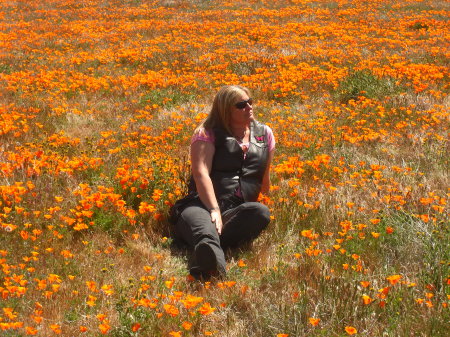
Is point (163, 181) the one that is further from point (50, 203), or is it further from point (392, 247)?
point (392, 247)

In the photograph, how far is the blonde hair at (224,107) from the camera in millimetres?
4598

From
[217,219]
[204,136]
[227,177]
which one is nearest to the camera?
[217,219]

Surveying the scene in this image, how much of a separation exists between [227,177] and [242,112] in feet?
1.99

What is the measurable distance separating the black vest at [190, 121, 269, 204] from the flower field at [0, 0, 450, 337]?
319 millimetres

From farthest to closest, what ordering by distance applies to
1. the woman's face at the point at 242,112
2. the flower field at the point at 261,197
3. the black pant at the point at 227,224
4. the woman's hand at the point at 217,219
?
the woman's face at the point at 242,112, the woman's hand at the point at 217,219, the black pant at the point at 227,224, the flower field at the point at 261,197

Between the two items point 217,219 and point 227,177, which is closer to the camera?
point 217,219

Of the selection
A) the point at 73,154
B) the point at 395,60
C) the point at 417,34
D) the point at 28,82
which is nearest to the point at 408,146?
the point at 73,154

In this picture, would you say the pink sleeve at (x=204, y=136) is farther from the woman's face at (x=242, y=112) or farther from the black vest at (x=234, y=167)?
the woman's face at (x=242, y=112)

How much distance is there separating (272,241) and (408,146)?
2.70 meters

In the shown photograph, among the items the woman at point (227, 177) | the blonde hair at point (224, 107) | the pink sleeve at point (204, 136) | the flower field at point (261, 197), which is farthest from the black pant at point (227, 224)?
the blonde hair at point (224, 107)

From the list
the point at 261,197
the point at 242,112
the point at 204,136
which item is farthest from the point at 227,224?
the point at 242,112

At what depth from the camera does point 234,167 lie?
15.5ft

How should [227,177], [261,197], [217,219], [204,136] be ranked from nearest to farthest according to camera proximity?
1. [217,219]
2. [204,136]
3. [227,177]
4. [261,197]

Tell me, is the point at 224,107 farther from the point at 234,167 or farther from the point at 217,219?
the point at 217,219
